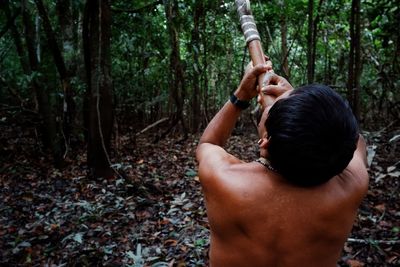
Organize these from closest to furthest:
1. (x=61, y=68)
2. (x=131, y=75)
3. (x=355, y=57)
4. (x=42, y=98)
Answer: (x=355, y=57), (x=61, y=68), (x=42, y=98), (x=131, y=75)

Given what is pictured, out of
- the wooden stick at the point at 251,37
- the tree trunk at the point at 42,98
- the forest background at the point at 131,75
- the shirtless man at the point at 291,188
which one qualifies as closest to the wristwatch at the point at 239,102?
the wooden stick at the point at 251,37

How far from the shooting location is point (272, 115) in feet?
4.52

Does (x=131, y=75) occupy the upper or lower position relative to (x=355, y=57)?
Answer: lower

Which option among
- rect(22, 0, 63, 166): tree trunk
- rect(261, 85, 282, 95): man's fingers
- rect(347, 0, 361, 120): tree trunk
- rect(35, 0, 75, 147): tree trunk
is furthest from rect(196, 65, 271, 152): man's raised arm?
rect(22, 0, 63, 166): tree trunk

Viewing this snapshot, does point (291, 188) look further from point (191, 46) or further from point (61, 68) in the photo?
point (191, 46)

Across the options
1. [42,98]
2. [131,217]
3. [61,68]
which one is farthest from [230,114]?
[42,98]

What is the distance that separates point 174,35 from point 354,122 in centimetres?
644

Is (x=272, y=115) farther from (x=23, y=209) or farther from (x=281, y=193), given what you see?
(x=23, y=209)

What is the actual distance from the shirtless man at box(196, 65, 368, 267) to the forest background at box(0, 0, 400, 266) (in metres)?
1.98

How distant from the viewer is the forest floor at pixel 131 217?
11.9 feet

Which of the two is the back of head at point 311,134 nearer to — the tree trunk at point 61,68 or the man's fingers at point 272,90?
the man's fingers at point 272,90

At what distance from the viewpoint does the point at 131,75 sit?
10.3 m

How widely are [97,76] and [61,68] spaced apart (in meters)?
1.55

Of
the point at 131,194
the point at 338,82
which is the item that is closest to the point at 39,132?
the point at 131,194
